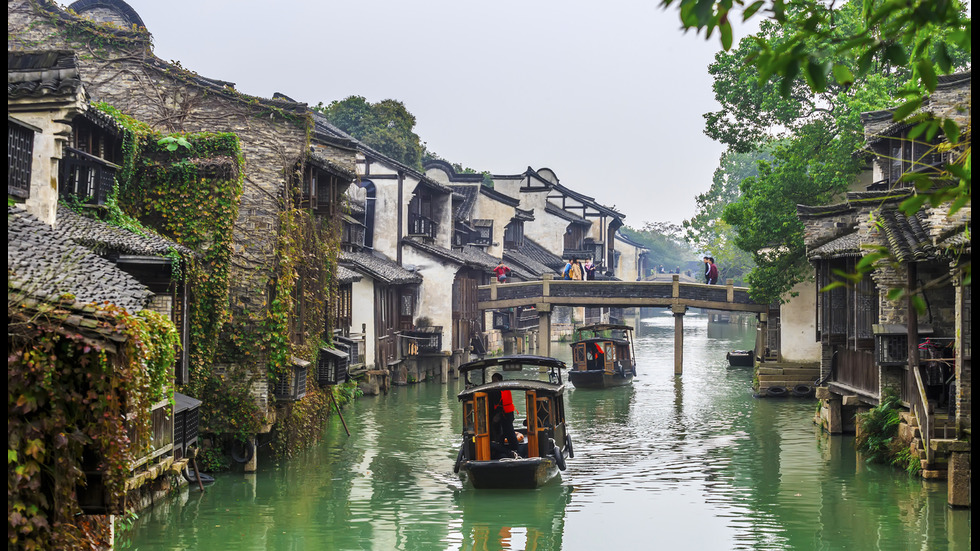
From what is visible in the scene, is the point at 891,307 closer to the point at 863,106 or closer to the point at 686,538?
the point at 686,538

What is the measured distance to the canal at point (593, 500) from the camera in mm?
15242

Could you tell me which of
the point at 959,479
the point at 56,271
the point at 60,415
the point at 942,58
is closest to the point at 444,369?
the point at 959,479

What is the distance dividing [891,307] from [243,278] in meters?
11.4

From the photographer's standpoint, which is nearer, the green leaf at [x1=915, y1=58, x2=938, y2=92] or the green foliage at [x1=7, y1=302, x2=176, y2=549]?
the green leaf at [x1=915, y1=58, x2=938, y2=92]

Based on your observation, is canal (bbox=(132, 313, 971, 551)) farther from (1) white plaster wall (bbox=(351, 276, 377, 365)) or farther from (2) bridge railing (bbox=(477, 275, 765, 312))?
(2) bridge railing (bbox=(477, 275, 765, 312))

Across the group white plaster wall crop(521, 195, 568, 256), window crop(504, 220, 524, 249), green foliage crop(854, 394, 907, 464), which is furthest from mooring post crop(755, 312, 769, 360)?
white plaster wall crop(521, 195, 568, 256)

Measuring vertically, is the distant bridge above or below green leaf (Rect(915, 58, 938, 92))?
above

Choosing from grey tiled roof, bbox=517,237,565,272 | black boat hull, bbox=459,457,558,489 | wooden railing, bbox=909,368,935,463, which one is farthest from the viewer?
grey tiled roof, bbox=517,237,565,272

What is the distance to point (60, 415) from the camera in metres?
8.18

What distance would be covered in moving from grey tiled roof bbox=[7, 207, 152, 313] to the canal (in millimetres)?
4847

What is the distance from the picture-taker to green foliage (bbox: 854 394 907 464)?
19.1 meters

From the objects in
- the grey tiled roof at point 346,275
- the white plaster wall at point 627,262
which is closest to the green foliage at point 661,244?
the white plaster wall at point 627,262

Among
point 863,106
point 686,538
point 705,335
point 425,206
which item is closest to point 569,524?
point 686,538

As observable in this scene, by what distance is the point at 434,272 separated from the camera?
3784 centimetres
